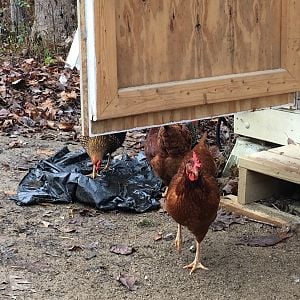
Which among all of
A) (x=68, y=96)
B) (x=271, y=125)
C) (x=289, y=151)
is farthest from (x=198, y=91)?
(x=68, y=96)

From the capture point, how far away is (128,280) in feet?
13.3

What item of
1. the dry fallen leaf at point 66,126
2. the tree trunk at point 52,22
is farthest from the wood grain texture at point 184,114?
the tree trunk at point 52,22

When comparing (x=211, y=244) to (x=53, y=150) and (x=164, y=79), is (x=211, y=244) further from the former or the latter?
(x=53, y=150)

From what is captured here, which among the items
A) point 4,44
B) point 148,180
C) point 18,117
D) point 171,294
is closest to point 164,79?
point 171,294

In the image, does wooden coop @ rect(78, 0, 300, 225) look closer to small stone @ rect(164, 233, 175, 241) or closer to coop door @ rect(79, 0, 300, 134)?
coop door @ rect(79, 0, 300, 134)

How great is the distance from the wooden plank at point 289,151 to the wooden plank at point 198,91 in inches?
43.1

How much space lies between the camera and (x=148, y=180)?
A: 229 inches

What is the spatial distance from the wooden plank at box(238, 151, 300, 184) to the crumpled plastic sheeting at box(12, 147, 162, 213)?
815mm

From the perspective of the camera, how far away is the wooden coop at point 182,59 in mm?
3482

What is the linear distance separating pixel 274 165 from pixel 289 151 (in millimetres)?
391

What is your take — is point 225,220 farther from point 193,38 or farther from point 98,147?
point 193,38

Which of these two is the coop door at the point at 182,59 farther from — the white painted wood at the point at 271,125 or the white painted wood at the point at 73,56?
the white painted wood at the point at 73,56

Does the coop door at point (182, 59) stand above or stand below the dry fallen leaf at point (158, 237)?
above

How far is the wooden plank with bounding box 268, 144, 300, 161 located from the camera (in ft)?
17.4
